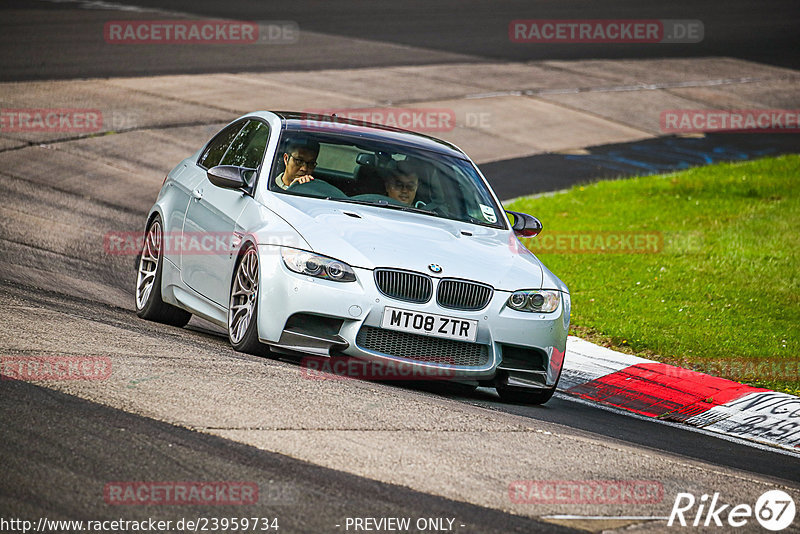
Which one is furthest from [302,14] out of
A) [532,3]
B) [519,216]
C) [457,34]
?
[519,216]

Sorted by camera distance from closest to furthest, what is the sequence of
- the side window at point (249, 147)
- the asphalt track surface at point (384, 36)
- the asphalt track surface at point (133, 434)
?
the asphalt track surface at point (133, 434), the side window at point (249, 147), the asphalt track surface at point (384, 36)

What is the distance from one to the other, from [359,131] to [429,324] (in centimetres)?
223

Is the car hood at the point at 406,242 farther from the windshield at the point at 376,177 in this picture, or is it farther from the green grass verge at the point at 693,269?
the green grass verge at the point at 693,269

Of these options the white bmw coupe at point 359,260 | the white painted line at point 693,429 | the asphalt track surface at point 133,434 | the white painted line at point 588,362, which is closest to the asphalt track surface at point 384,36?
the asphalt track surface at point 133,434

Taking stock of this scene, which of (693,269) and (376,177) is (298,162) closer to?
(376,177)

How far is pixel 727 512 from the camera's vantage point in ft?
17.3

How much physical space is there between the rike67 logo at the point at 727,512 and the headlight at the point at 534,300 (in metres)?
2.17

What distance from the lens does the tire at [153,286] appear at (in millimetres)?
9000

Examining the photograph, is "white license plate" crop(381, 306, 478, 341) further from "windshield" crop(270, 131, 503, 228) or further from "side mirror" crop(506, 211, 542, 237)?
"side mirror" crop(506, 211, 542, 237)

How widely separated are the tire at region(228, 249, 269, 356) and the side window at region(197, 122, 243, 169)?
1788 mm

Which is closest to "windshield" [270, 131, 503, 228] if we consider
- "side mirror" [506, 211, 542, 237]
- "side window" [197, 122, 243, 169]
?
"side mirror" [506, 211, 542, 237]

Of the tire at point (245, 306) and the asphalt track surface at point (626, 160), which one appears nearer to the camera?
the tire at point (245, 306)

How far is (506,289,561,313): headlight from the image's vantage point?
290 inches

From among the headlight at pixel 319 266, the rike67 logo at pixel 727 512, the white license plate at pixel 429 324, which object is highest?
the headlight at pixel 319 266
